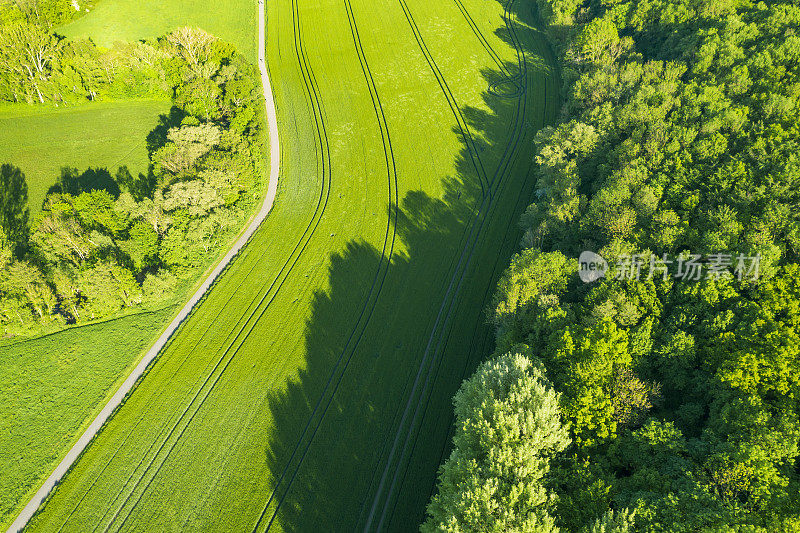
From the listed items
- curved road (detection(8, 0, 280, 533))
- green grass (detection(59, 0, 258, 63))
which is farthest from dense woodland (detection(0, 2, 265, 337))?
green grass (detection(59, 0, 258, 63))

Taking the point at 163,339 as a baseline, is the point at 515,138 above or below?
above

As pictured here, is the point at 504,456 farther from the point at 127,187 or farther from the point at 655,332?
the point at 127,187

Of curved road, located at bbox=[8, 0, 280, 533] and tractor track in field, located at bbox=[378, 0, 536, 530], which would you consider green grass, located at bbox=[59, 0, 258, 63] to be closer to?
curved road, located at bbox=[8, 0, 280, 533]

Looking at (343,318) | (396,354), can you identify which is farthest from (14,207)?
(396,354)

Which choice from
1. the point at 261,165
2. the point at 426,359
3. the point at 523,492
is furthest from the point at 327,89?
the point at 523,492

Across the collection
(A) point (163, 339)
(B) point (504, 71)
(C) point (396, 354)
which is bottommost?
(C) point (396, 354)

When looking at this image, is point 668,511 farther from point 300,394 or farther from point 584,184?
point 584,184

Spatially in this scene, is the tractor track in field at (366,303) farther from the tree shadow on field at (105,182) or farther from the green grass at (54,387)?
the tree shadow on field at (105,182)

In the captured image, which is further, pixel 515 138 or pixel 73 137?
pixel 515 138
